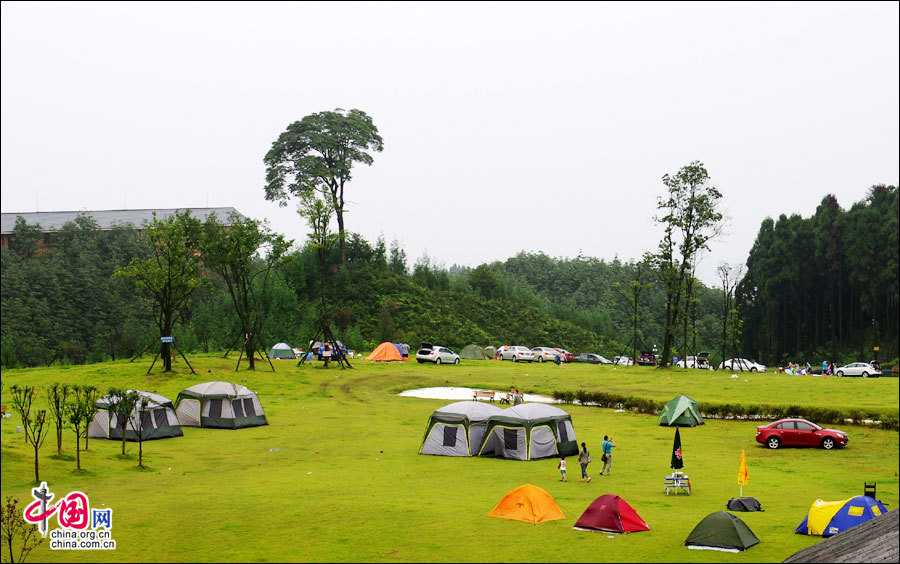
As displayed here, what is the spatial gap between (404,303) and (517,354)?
1812 cm

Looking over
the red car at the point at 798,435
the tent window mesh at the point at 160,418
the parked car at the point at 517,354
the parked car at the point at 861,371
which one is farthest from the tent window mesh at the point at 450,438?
the parked car at the point at 517,354

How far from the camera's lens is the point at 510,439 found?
32125mm

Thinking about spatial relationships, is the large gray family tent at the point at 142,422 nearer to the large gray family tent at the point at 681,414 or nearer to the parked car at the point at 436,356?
the large gray family tent at the point at 681,414

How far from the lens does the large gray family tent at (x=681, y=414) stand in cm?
4103

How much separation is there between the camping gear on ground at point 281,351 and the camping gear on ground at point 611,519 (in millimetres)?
55321

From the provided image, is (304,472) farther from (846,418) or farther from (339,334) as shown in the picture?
(339,334)

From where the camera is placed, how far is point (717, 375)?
5916 cm

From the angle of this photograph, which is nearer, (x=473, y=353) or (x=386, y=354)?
(x=386, y=354)

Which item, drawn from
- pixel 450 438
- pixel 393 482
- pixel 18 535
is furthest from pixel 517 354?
pixel 18 535

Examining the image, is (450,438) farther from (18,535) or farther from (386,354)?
(386,354)

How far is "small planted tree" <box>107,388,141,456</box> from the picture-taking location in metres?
30.6

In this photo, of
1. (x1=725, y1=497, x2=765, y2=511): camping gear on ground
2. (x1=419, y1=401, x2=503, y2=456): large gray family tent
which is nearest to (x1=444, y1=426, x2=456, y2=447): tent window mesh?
(x1=419, y1=401, x2=503, y2=456): large gray family tent

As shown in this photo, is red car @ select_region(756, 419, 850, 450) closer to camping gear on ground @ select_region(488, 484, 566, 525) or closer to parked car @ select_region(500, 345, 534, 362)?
camping gear on ground @ select_region(488, 484, 566, 525)

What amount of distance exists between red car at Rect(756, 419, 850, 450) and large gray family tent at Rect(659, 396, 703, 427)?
633 centimetres
